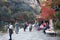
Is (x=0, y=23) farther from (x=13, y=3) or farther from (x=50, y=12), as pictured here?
(x=50, y=12)

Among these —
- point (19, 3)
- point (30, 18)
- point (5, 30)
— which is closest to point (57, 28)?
point (5, 30)

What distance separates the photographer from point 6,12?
144ft

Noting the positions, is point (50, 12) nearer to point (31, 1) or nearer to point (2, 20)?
point (2, 20)

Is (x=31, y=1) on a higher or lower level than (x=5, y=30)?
higher

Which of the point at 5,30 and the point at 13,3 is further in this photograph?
the point at 13,3

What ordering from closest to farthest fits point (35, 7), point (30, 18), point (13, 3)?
point (13, 3) < point (30, 18) < point (35, 7)

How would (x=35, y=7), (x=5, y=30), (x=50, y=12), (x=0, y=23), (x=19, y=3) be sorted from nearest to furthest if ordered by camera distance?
(x=50, y=12) < (x=5, y=30) < (x=0, y=23) < (x=19, y=3) < (x=35, y=7)

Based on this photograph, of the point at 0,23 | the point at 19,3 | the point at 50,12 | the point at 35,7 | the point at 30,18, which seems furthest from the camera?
the point at 35,7

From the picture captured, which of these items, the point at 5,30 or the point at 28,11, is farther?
the point at 28,11

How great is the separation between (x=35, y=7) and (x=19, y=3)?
38.8ft

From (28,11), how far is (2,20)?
1713 centimetres

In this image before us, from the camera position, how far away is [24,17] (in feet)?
192

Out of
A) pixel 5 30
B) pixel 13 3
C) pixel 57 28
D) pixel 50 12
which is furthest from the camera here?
pixel 13 3

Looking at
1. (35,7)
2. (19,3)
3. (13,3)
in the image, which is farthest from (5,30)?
(35,7)
